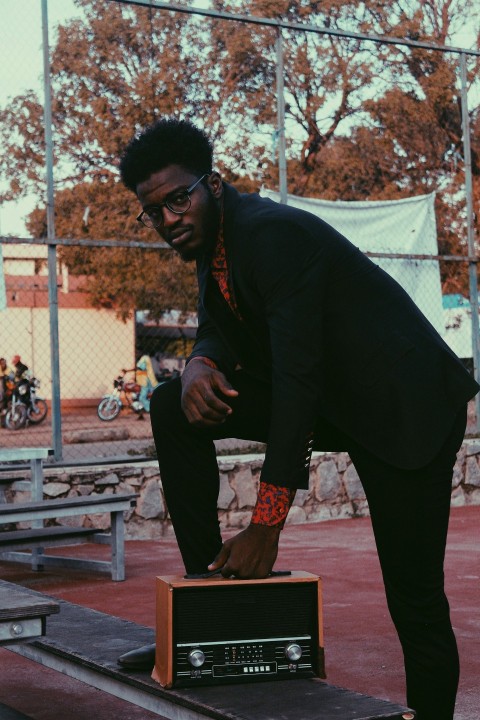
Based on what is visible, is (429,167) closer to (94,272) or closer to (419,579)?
(94,272)

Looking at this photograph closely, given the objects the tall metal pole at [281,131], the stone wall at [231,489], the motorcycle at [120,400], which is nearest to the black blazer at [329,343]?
the stone wall at [231,489]

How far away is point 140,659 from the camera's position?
9.00 feet

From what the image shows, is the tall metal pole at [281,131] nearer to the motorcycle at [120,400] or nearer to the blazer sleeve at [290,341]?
the blazer sleeve at [290,341]

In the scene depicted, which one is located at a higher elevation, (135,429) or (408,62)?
(408,62)

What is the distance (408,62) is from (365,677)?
1797 centimetres

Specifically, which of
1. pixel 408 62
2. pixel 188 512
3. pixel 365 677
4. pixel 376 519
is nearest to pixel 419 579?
pixel 376 519

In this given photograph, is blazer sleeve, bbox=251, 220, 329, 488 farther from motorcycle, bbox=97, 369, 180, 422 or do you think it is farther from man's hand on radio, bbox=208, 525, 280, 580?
motorcycle, bbox=97, 369, 180, 422

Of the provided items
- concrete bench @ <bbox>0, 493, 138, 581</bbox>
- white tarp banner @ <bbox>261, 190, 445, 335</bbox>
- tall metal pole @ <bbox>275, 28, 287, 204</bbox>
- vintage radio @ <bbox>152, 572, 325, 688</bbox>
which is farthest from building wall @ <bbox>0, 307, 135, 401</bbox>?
vintage radio @ <bbox>152, 572, 325, 688</bbox>

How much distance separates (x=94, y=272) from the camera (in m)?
26.4

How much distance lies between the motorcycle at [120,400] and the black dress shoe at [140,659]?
19.6 m

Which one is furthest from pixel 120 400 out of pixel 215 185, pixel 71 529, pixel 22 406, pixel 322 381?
pixel 322 381

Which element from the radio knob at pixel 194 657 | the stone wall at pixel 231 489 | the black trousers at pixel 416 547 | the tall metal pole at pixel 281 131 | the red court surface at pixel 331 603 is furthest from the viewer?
the tall metal pole at pixel 281 131

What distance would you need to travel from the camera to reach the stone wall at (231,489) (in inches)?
320

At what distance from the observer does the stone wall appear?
812cm
